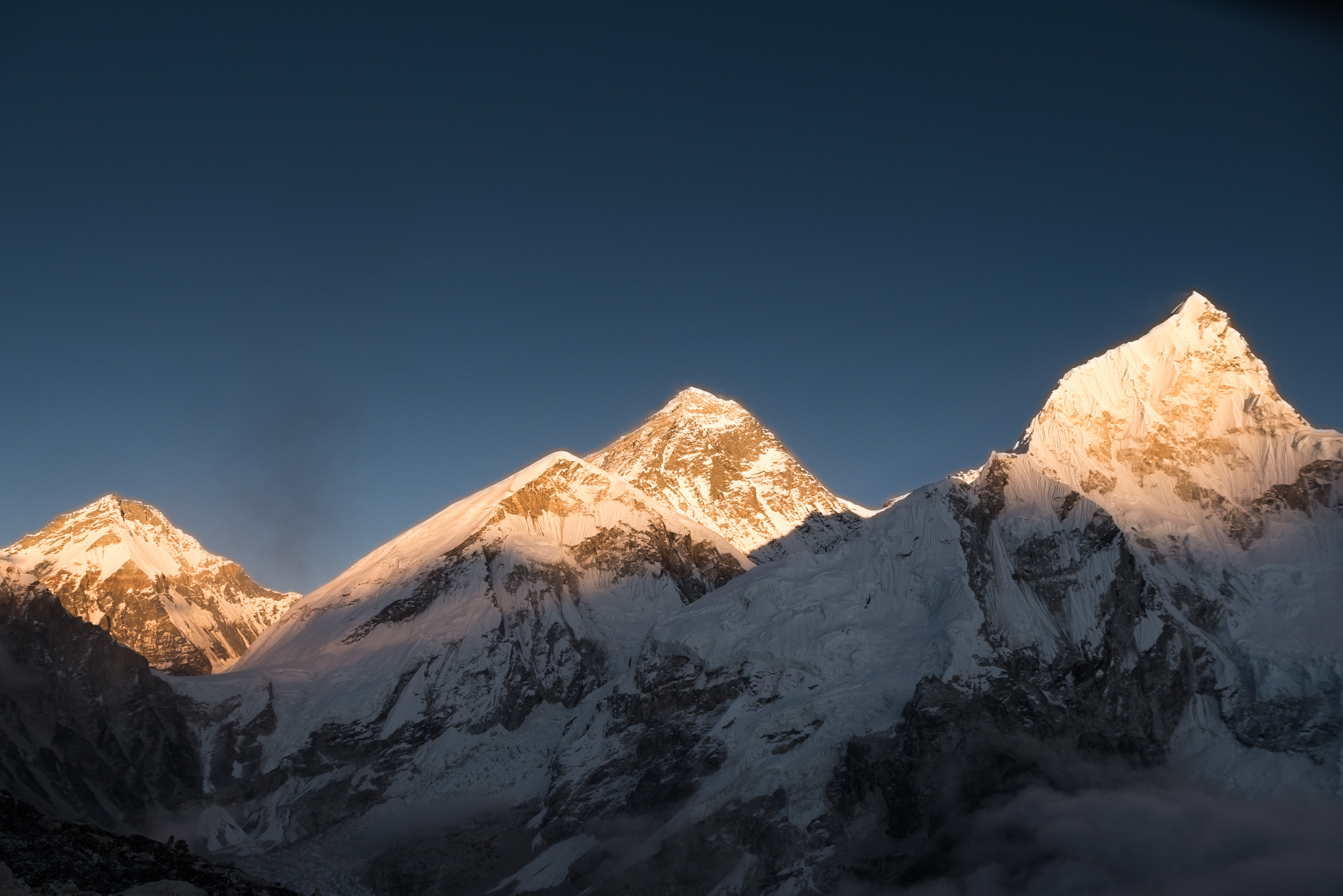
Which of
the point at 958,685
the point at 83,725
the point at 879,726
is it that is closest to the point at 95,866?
the point at 879,726

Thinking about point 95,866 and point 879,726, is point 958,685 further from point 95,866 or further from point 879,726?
point 95,866

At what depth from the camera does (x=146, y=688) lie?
7825 inches

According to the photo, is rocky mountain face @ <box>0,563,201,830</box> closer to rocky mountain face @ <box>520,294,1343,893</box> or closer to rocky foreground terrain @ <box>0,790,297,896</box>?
rocky mountain face @ <box>520,294,1343,893</box>

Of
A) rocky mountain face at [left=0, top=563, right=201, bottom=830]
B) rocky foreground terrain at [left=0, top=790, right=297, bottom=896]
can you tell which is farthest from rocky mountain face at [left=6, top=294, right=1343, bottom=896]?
rocky foreground terrain at [left=0, top=790, right=297, bottom=896]

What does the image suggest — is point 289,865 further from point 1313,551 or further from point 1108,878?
point 1313,551

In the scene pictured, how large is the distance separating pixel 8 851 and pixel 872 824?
118550 mm

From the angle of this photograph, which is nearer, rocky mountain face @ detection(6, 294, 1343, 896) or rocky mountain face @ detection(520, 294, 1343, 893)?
rocky mountain face @ detection(520, 294, 1343, 893)

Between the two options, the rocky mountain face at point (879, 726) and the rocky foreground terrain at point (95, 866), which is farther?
the rocky mountain face at point (879, 726)

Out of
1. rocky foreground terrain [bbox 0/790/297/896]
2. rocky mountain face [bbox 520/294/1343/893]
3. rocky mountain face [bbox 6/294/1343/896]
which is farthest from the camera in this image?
rocky mountain face [bbox 6/294/1343/896]

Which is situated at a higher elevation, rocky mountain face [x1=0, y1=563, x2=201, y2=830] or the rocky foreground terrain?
rocky mountain face [x1=0, y1=563, x2=201, y2=830]

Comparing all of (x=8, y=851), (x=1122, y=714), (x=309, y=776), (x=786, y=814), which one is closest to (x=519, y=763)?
(x=309, y=776)

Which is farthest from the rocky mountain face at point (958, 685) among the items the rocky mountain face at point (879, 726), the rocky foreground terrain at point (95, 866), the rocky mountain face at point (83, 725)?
the rocky foreground terrain at point (95, 866)

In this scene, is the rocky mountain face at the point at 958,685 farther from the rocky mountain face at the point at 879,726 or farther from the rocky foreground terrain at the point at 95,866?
the rocky foreground terrain at the point at 95,866

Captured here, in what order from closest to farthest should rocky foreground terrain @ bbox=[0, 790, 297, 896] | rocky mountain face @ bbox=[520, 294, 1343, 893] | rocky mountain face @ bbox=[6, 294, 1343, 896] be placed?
rocky foreground terrain @ bbox=[0, 790, 297, 896], rocky mountain face @ bbox=[520, 294, 1343, 893], rocky mountain face @ bbox=[6, 294, 1343, 896]
